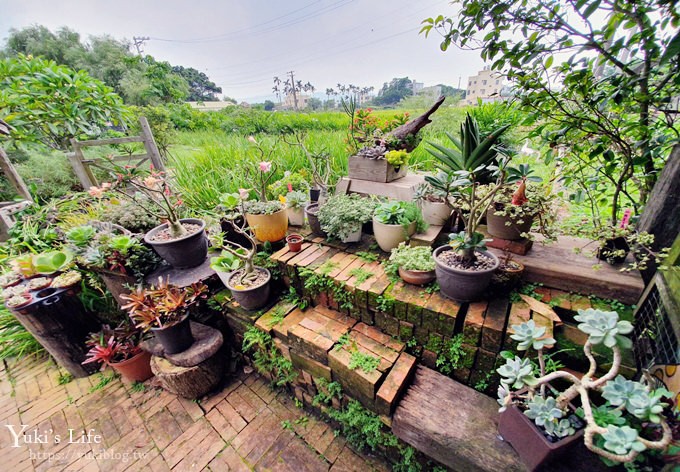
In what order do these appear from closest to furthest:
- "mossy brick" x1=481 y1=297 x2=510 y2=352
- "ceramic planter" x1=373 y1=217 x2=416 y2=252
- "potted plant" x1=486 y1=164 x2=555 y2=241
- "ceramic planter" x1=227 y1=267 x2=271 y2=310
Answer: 1. "mossy brick" x1=481 y1=297 x2=510 y2=352
2. "potted plant" x1=486 y1=164 x2=555 y2=241
3. "ceramic planter" x1=373 y1=217 x2=416 y2=252
4. "ceramic planter" x1=227 y1=267 x2=271 y2=310

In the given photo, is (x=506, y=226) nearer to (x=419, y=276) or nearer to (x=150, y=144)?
(x=419, y=276)

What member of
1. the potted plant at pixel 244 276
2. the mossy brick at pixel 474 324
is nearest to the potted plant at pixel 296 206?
the potted plant at pixel 244 276

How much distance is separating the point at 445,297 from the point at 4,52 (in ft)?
87.8

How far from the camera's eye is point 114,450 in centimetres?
168

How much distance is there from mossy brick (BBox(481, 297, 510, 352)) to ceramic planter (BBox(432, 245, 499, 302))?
0.11 m

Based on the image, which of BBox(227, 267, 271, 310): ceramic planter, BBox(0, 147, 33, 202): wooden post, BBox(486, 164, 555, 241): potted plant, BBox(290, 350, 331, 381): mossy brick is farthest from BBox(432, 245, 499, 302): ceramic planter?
BBox(0, 147, 33, 202): wooden post

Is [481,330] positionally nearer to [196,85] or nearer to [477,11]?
[477,11]

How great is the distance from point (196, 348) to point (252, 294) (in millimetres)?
596

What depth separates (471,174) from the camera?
1.21m

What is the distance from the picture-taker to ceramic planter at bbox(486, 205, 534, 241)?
150 centimetres

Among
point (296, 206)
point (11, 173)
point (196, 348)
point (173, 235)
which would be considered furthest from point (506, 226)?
point (11, 173)

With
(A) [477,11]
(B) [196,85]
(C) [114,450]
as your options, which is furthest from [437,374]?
(B) [196,85]

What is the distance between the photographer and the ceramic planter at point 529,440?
853 millimetres

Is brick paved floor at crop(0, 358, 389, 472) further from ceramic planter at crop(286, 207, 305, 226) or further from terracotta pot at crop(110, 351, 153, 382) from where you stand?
ceramic planter at crop(286, 207, 305, 226)
